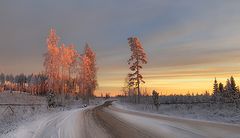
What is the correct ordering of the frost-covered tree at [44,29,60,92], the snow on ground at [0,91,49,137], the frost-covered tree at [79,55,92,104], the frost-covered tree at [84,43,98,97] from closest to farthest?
the snow on ground at [0,91,49,137] → the frost-covered tree at [44,29,60,92] → the frost-covered tree at [79,55,92,104] → the frost-covered tree at [84,43,98,97]

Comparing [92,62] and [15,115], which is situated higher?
[92,62]

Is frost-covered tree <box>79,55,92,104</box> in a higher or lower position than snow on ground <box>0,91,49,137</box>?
higher

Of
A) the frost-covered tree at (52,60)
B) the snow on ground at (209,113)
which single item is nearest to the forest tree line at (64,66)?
the frost-covered tree at (52,60)

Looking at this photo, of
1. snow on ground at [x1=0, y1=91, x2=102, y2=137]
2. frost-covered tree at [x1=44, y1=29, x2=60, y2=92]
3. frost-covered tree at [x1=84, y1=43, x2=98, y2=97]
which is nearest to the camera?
snow on ground at [x1=0, y1=91, x2=102, y2=137]

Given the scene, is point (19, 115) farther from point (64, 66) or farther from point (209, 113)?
point (64, 66)

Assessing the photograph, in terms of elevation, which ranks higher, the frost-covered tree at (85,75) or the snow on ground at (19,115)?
the frost-covered tree at (85,75)

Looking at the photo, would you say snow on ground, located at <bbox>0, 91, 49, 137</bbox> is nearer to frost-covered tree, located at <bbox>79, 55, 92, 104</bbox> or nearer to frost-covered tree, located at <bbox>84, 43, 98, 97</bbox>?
Result: frost-covered tree, located at <bbox>79, 55, 92, 104</bbox>

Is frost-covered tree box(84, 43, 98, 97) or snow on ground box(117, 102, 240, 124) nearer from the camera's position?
snow on ground box(117, 102, 240, 124)

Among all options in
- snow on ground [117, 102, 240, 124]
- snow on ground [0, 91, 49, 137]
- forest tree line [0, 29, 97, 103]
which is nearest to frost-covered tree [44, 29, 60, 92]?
forest tree line [0, 29, 97, 103]

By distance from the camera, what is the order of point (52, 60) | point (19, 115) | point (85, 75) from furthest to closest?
point (85, 75)
point (52, 60)
point (19, 115)

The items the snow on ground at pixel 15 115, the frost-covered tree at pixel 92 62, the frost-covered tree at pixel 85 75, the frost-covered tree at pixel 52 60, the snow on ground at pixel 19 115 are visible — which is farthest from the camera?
the frost-covered tree at pixel 92 62

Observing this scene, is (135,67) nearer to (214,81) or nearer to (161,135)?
(214,81)

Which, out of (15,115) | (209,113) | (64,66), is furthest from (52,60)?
(209,113)

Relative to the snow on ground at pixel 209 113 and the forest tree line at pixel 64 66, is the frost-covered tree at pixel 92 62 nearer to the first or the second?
the forest tree line at pixel 64 66
